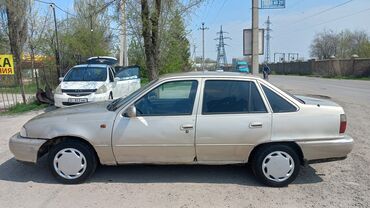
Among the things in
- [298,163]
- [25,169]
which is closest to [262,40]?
[298,163]

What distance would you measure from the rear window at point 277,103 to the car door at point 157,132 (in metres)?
0.97

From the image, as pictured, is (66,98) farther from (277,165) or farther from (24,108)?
(277,165)

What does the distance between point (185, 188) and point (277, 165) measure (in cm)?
129

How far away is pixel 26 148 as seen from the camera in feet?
15.1

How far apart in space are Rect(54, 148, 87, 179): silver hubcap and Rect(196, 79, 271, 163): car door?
5.34 feet

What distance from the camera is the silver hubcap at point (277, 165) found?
452 centimetres

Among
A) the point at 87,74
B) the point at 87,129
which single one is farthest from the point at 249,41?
the point at 87,129

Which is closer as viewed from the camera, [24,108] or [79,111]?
[79,111]

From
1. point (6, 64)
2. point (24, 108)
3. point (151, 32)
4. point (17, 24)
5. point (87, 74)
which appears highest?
point (17, 24)

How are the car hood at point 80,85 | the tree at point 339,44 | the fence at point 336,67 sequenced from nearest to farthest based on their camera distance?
1. the car hood at point 80,85
2. the fence at point 336,67
3. the tree at point 339,44

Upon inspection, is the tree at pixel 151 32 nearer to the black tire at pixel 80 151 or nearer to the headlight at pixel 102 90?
the headlight at pixel 102 90

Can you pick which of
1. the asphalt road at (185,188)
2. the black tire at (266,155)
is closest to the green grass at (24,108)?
the asphalt road at (185,188)

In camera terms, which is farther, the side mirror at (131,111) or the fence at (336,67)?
the fence at (336,67)

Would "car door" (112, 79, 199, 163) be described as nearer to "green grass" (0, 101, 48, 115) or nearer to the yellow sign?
the yellow sign
